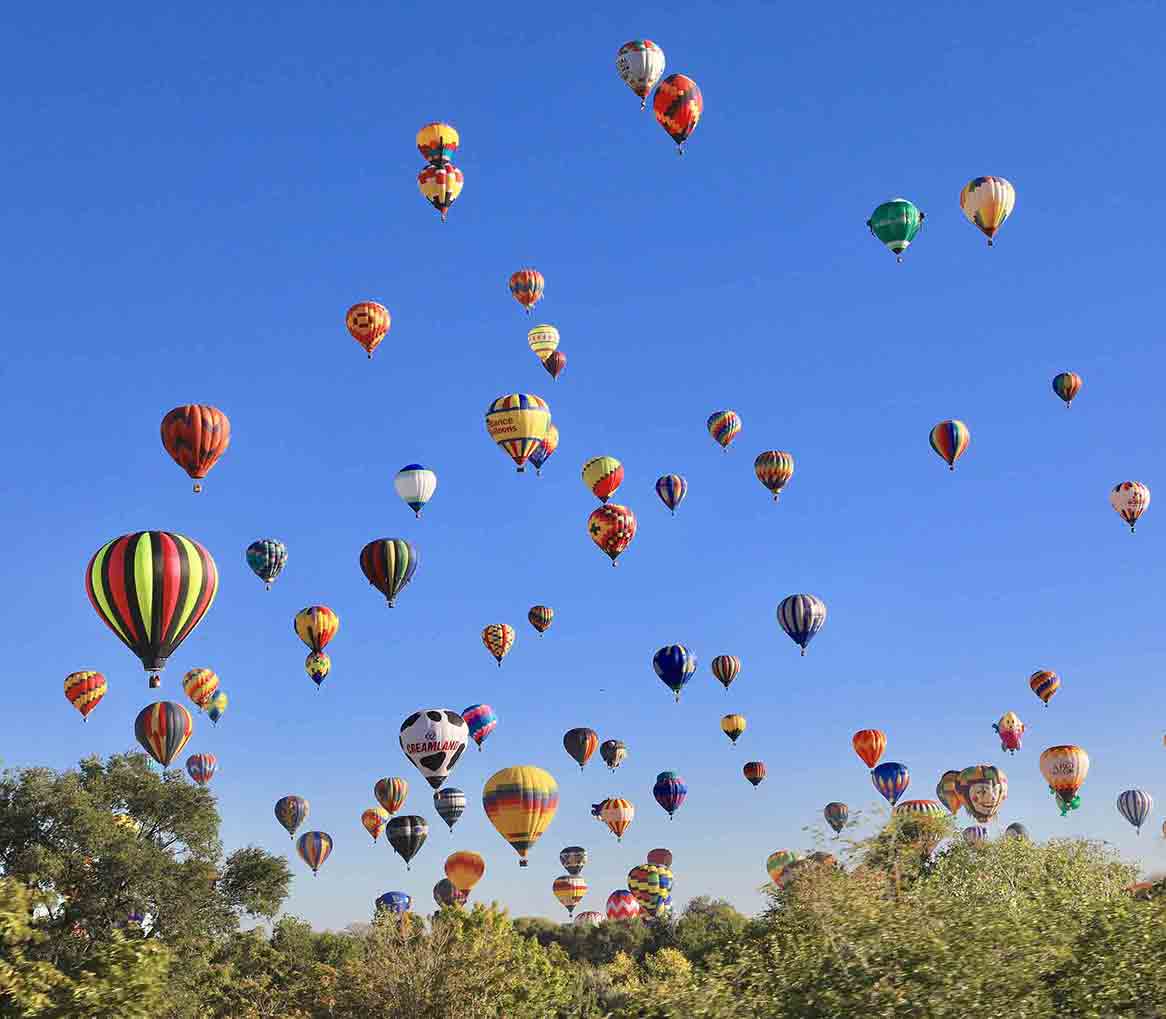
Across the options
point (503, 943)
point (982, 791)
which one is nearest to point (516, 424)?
Answer: point (503, 943)

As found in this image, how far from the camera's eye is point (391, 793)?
9500 cm

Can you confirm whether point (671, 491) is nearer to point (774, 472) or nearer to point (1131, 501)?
point (774, 472)

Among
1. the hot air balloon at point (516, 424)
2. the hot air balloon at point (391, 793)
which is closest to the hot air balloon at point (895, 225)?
the hot air balloon at point (516, 424)

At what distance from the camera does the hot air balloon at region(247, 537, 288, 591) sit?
77875 mm

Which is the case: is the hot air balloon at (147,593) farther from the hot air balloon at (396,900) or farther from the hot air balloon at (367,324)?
the hot air balloon at (396,900)

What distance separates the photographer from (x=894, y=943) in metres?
22.2

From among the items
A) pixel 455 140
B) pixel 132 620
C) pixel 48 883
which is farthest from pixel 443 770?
pixel 455 140

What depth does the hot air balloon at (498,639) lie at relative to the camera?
89.8 metres

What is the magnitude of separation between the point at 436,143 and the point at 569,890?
5695cm

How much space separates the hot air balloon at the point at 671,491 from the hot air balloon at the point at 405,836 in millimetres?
24305

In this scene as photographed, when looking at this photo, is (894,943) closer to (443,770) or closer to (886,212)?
(443,770)

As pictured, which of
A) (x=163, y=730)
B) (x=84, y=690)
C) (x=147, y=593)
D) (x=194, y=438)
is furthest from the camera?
(x=84, y=690)

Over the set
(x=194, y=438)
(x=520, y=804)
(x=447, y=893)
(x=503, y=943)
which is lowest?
(x=503, y=943)

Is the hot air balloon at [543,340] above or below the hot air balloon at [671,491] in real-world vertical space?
above
